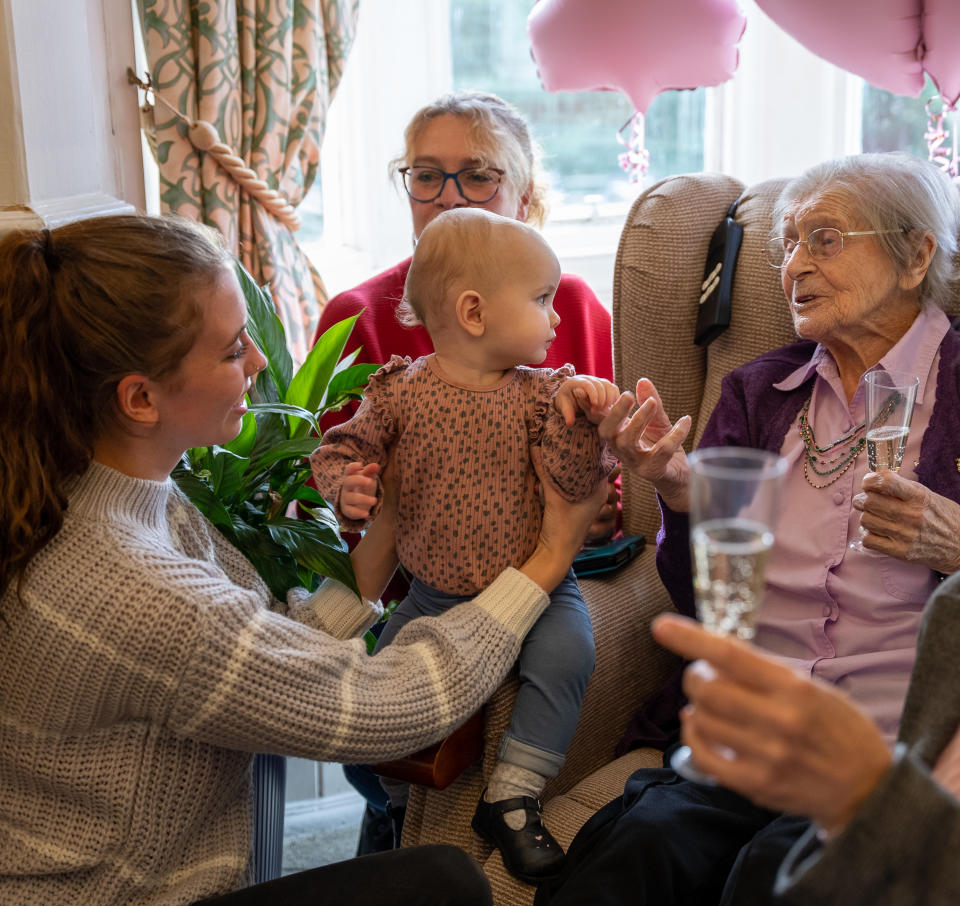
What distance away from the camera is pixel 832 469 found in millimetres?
1660

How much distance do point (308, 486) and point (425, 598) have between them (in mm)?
329

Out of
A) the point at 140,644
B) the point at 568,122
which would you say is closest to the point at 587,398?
the point at 140,644

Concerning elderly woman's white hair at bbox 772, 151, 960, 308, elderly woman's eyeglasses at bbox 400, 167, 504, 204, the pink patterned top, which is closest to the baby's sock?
the pink patterned top

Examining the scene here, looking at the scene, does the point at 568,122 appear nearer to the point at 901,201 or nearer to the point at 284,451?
the point at 901,201

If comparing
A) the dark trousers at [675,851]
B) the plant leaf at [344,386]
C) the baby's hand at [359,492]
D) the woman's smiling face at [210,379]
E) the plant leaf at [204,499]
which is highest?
the woman's smiling face at [210,379]

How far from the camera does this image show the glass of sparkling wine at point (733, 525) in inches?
28.3

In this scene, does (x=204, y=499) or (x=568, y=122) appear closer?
(x=204, y=499)

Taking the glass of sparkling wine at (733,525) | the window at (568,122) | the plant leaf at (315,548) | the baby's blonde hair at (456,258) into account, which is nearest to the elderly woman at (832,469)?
the baby's blonde hair at (456,258)

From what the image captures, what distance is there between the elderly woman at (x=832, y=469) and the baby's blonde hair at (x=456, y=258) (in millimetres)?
268

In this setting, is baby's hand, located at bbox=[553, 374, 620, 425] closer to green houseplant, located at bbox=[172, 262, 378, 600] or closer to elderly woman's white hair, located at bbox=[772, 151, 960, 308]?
green houseplant, located at bbox=[172, 262, 378, 600]

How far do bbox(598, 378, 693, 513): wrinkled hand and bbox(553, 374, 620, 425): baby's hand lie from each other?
0.02 meters

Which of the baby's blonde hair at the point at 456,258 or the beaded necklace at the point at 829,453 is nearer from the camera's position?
the baby's blonde hair at the point at 456,258

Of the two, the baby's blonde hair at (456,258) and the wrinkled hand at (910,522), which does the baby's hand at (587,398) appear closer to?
the baby's blonde hair at (456,258)

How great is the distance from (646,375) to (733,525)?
1406mm
